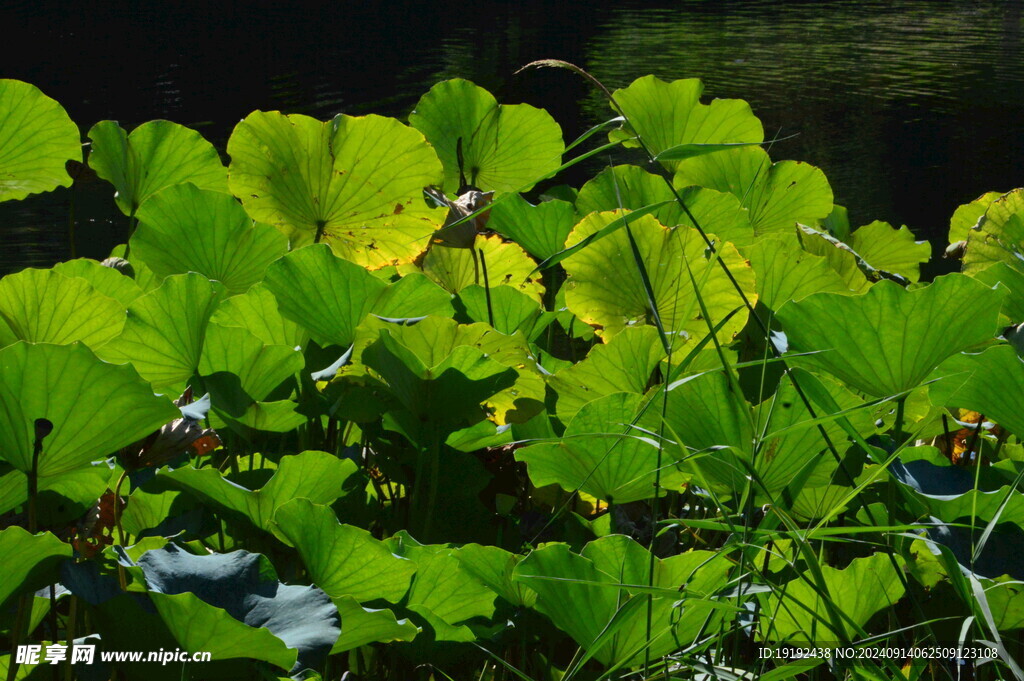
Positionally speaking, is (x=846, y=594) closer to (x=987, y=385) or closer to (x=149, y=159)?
(x=987, y=385)

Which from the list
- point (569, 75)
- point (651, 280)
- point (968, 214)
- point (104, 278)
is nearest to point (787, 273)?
point (651, 280)

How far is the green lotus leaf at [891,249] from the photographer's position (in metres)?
0.82

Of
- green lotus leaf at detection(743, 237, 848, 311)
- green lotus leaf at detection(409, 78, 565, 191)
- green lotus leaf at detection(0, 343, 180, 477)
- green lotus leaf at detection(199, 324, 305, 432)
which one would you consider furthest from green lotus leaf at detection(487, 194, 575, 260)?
green lotus leaf at detection(0, 343, 180, 477)

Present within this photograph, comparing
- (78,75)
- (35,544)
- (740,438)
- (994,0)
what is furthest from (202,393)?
(994,0)

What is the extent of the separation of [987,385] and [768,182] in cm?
37

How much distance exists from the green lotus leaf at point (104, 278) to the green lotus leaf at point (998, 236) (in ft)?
1.75

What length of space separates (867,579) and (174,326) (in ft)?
1.15

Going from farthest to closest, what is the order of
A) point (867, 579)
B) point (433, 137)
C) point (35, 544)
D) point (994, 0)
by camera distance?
point (994, 0)
point (433, 137)
point (867, 579)
point (35, 544)

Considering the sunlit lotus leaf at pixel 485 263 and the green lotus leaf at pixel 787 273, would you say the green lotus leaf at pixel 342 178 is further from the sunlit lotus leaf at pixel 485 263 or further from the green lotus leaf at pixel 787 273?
the green lotus leaf at pixel 787 273

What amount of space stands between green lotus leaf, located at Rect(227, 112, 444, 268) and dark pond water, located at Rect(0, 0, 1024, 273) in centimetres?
68

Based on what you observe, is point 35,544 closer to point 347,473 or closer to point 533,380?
point 347,473

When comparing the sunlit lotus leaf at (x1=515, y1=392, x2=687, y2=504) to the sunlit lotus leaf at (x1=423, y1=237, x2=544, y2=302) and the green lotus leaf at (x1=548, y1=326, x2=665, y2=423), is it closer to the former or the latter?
the green lotus leaf at (x1=548, y1=326, x2=665, y2=423)

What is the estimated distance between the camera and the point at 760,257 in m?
0.60

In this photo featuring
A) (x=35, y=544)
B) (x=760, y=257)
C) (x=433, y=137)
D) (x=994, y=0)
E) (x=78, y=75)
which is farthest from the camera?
(x=994, y=0)
